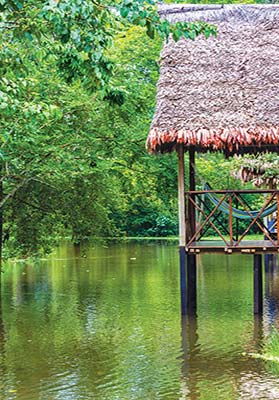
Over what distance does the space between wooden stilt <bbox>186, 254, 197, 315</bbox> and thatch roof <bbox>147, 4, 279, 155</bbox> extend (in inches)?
67.1

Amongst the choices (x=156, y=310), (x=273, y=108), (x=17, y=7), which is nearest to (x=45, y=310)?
(x=156, y=310)

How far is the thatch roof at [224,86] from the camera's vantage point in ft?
33.0

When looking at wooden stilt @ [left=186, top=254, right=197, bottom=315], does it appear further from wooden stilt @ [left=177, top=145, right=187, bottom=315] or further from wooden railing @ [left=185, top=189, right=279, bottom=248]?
wooden stilt @ [left=177, top=145, right=187, bottom=315]

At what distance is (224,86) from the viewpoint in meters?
10.8

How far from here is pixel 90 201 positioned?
13.2 metres

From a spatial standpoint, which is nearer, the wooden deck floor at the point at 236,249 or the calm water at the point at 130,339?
the calm water at the point at 130,339

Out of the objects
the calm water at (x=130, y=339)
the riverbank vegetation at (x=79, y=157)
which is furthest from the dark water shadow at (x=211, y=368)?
the riverbank vegetation at (x=79, y=157)

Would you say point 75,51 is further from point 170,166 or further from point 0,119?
point 170,166

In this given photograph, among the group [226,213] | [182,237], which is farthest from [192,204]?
[182,237]

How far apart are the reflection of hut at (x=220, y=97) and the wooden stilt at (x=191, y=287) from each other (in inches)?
0.6

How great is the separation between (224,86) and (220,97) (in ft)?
0.83

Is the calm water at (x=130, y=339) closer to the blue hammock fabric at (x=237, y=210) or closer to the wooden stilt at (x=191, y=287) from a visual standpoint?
the wooden stilt at (x=191, y=287)

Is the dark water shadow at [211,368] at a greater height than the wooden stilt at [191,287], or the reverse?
A: the wooden stilt at [191,287]

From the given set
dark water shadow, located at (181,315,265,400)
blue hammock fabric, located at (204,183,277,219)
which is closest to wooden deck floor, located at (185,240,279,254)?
blue hammock fabric, located at (204,183,277,219)
